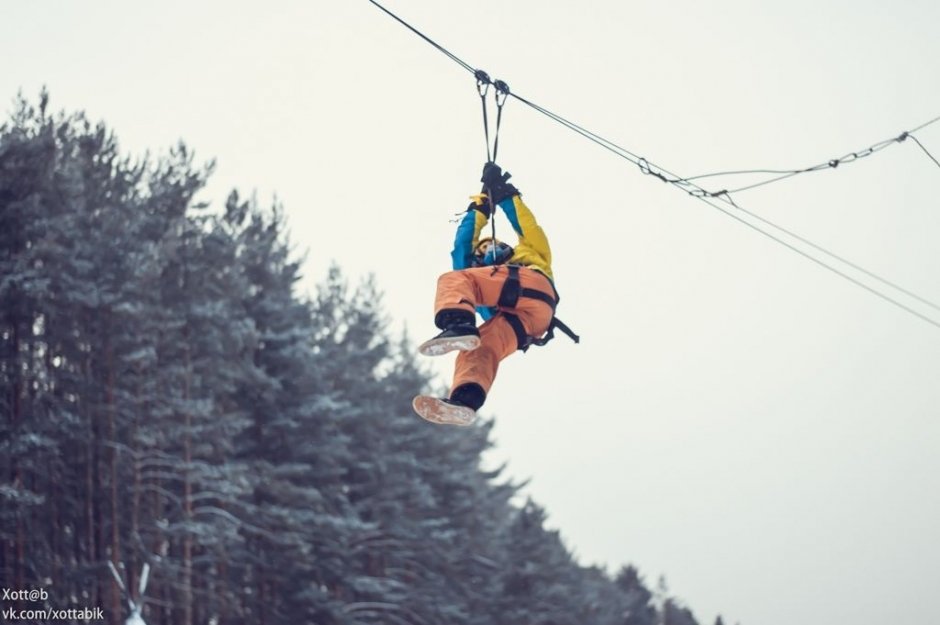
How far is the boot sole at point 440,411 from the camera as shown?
25.8 feet

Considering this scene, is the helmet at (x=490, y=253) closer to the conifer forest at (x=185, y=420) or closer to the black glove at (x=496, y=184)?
the black glove at (x=496, y=184)

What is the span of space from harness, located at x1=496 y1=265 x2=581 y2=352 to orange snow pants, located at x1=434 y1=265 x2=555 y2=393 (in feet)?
0.08

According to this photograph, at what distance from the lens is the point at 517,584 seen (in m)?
32.4

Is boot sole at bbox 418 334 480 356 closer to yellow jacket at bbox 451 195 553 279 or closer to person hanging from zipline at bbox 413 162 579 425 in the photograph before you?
person hanging from zipline at bbox 413 162 579 425

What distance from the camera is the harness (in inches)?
320

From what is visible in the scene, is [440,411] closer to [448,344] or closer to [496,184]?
[448,344]

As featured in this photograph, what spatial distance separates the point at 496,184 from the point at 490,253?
1.64 feet

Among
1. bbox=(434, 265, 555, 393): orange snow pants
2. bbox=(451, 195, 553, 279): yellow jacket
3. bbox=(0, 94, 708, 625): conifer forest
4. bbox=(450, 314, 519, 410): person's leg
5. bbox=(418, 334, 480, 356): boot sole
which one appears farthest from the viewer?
bbox=(0, 94, 708, 625): conifer forest

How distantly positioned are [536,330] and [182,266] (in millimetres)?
16082

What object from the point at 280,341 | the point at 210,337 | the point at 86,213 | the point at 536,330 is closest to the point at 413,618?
the point at 280,341

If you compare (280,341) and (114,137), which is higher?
(114,137)

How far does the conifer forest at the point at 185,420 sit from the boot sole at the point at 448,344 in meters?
8.03

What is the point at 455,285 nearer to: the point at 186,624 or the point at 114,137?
the point at 186,624

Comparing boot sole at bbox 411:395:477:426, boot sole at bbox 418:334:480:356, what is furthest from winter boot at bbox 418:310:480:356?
boot sole at bbox 411:395:477:426
